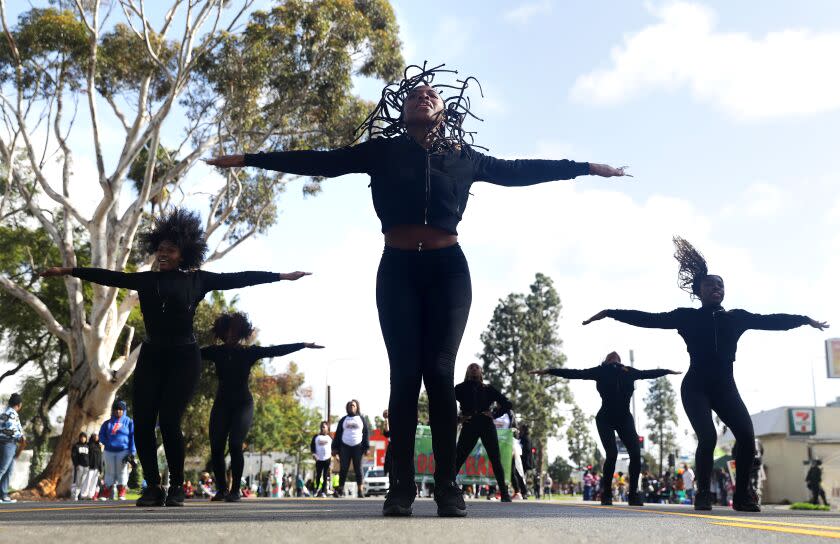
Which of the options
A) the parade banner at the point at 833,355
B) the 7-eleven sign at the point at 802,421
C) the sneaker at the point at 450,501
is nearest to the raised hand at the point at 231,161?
the sneaker at the point at 450,501

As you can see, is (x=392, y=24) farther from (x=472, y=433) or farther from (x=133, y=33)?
(x=472, y=433)

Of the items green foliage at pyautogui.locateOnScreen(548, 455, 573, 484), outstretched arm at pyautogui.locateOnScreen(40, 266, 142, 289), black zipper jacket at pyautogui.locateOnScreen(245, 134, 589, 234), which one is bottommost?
green foliage at pyautogui.locateOnScreen(548, 455, 573, 484)

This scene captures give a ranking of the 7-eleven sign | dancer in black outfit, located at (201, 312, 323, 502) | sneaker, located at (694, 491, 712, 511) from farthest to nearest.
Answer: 1. the 7-eleven sign
2. dancer in black outfit, located at (201, 312, 323, 502)
3. sneaker, located at (694, 491, 712, 511)

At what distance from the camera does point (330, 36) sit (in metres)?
23.9

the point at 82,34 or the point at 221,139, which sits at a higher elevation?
the point at 82,34

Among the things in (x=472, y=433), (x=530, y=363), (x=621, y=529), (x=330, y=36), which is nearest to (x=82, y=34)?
(x=330, y=36)

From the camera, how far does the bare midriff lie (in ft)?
15.1

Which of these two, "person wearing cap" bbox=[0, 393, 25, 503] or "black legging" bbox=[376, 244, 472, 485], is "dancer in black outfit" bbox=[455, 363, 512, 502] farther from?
"person wearing cap" bbox=[0, 393, 25, 503]

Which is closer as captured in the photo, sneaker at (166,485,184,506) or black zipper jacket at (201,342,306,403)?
sneaker at (166,485,184,506)

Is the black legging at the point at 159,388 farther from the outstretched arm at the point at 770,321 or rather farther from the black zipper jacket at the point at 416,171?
the outstretched arm at the point at 770,321

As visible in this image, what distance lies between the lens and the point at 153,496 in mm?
6121

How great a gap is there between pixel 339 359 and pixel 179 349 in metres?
47.9

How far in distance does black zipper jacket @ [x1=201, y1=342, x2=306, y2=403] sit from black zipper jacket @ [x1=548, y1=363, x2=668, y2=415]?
3.38m

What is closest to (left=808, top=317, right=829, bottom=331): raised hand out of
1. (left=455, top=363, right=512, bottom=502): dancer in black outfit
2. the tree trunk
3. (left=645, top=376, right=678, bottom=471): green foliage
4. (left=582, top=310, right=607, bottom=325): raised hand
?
(left=582, top=310, right=607, bottom=325): raised hand
